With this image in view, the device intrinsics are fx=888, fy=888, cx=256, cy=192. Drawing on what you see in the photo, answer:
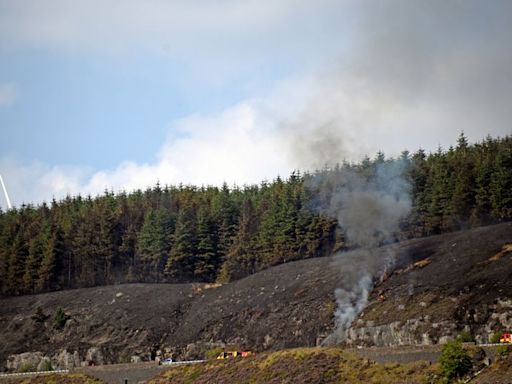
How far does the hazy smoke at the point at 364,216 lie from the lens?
96.2 meters

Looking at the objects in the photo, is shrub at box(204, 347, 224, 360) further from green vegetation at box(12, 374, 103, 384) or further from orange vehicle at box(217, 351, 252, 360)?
green vegetation at box(12, 374, 103, 384)

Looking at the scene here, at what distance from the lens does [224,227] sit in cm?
13175

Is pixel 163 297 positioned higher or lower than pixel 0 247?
lower

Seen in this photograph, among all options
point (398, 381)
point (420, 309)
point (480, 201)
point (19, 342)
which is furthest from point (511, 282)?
point (19, 342)

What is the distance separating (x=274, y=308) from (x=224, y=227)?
105ft

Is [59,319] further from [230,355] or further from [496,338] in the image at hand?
[496,338]

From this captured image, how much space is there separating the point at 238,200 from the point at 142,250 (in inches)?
732

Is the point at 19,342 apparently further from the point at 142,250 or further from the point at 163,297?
the point at 142,250

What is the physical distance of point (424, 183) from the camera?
117875 mm

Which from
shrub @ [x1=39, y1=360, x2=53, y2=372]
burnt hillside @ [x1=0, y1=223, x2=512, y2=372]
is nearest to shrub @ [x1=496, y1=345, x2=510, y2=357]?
burnt hillside @ [x1=0, y1=223, x2=512, y2=372]

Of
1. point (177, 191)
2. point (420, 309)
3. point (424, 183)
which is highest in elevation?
point (177, 191)

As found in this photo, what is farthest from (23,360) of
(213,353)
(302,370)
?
(302,370)

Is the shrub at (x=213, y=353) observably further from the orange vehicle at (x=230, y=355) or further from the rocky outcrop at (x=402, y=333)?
the rocky outcrop at (x=402, y=333)

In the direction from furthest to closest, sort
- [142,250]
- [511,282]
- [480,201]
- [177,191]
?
[177,191]
[142,250]
[480,201]
[511,282]
